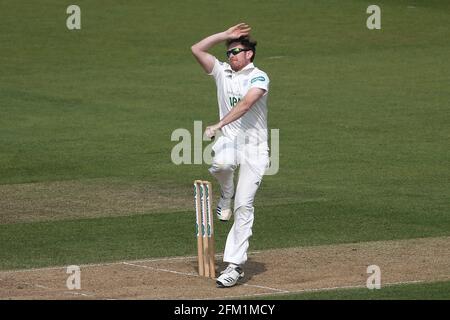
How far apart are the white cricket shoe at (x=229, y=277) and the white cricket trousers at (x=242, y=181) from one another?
105 mm

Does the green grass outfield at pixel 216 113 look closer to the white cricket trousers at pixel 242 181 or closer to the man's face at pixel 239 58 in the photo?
the white cricket trousers at pixel 242 181

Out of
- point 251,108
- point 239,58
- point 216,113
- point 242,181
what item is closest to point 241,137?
point 251,108

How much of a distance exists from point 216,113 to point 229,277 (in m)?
15.3

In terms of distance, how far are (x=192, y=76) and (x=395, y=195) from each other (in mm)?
14949

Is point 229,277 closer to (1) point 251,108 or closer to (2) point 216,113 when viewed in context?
(1) point 251,108

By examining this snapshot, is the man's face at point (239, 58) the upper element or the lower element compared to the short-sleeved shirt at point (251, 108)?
upper

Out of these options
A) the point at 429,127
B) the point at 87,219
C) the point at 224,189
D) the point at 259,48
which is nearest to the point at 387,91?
the point at 429,127

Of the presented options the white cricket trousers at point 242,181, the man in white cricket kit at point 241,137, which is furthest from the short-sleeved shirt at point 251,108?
the white cricket trousers at point 242,181

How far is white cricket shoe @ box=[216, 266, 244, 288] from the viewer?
1419 cm

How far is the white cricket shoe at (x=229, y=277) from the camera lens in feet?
46.5

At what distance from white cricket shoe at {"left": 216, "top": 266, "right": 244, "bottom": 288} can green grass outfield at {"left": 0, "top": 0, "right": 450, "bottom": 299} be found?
2197 millimetres

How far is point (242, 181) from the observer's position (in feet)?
48.1

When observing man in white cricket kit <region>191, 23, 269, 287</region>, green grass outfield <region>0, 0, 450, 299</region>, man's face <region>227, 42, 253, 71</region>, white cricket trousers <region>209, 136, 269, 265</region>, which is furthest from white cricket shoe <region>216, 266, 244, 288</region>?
man's face <region>227, 42, 253, 71</region>

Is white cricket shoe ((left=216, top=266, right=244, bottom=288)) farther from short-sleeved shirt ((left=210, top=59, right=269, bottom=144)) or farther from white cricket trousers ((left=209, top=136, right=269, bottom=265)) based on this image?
short-sleeved shirt ((left=210, top=59, right=269, bottom=144))
